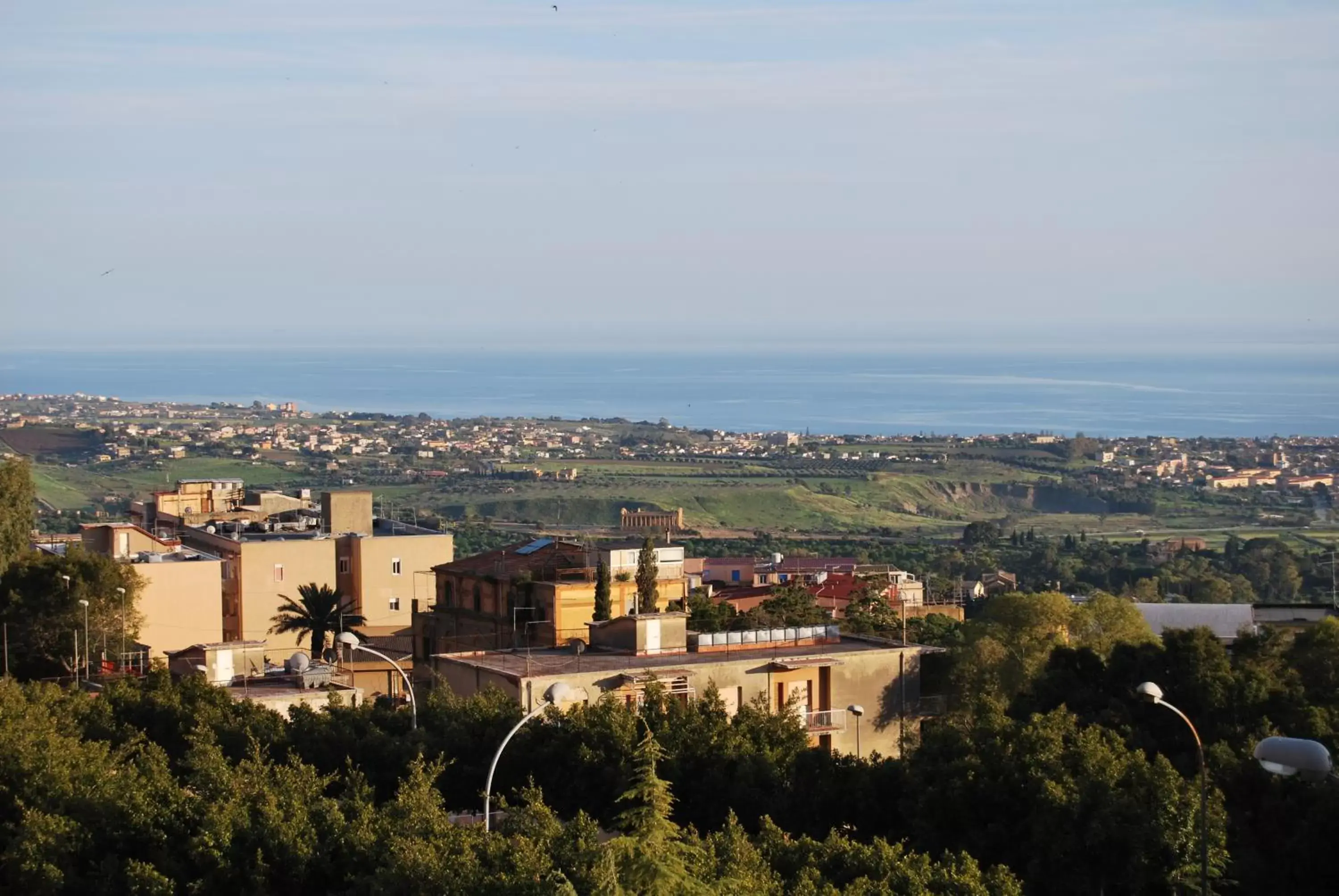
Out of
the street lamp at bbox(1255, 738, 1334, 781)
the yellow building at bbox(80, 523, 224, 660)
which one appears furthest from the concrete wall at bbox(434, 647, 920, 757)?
the street lamp at bbox(1255, 738, 1334, 781)

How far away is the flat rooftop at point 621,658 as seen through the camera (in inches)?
1153

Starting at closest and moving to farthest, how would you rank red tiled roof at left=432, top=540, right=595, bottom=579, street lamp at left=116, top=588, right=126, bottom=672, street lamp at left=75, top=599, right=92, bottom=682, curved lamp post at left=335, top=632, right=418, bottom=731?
curved lamp post at left=335, top=632, right=418, bottom=731
street lamp at left=75, top=599, right=92, bottom=682
street lamp at left=116, top=588, right=126, bottom=672
red tiled roof at left=432, top=540, right=595, bottom=579

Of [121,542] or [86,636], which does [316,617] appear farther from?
[121,542]

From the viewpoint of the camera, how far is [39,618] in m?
36.3

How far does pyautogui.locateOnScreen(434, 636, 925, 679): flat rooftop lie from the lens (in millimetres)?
29281

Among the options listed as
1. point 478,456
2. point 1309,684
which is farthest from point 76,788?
point 478,456

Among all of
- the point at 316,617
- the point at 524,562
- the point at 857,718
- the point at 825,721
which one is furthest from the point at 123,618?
the point at 857,718

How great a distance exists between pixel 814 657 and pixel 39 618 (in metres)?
14.9

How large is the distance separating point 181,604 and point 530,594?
35.6ft

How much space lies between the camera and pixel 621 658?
30.8 meters

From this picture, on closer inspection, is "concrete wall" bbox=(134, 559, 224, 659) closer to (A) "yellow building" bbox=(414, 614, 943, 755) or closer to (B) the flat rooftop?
(A) "yellow building" bbox=(414, 614, 943, 755)

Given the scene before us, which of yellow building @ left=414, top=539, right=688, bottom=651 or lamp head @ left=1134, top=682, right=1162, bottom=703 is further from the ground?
lamp head @ left=1134, top=682, right=1162, bottom=703

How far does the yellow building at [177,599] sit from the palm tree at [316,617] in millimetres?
1495

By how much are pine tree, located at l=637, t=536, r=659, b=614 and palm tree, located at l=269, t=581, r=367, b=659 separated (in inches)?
265
